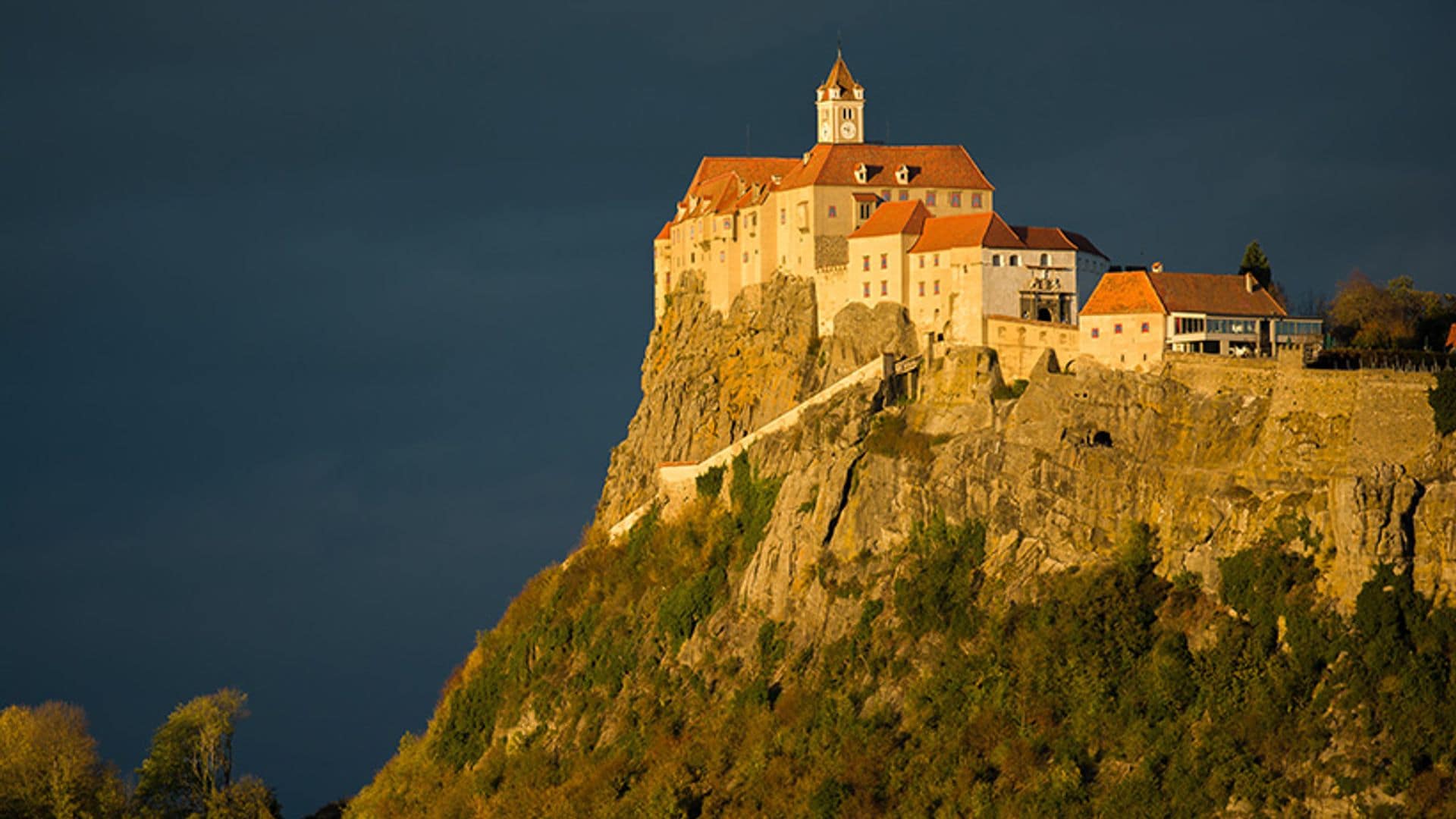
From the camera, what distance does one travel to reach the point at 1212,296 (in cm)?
8781

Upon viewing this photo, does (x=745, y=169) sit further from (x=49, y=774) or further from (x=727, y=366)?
(x=49, y=774)

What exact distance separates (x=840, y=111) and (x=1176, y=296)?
949 inches

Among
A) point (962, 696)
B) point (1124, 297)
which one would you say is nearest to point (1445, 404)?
point (1124, 297)

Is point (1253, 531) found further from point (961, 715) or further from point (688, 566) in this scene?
point (688, 566)

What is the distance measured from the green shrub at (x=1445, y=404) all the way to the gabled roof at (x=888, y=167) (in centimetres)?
2775

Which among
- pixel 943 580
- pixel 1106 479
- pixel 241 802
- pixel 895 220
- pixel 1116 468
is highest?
pixel 895 220

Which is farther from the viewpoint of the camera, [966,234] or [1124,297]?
[966,234]

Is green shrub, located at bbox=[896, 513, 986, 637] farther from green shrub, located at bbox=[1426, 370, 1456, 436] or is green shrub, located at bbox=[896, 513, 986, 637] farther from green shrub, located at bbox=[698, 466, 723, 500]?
green shrub, located at bbox=[1426, 370, 1456, 436]

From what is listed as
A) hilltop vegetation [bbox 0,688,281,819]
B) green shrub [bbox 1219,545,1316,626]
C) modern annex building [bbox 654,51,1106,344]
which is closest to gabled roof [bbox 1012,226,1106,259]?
modern annex building [bbox 654,51,1106,344]

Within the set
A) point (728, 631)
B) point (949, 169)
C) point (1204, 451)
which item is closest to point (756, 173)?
point (949, 169)

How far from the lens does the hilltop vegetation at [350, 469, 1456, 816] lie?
75688 millimetres

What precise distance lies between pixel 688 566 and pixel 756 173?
23198 mm

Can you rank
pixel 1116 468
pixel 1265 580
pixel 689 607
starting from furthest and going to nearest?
pixel 689 607
pixel 1116 468
pixel 1265 580

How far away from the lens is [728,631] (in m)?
90.8
